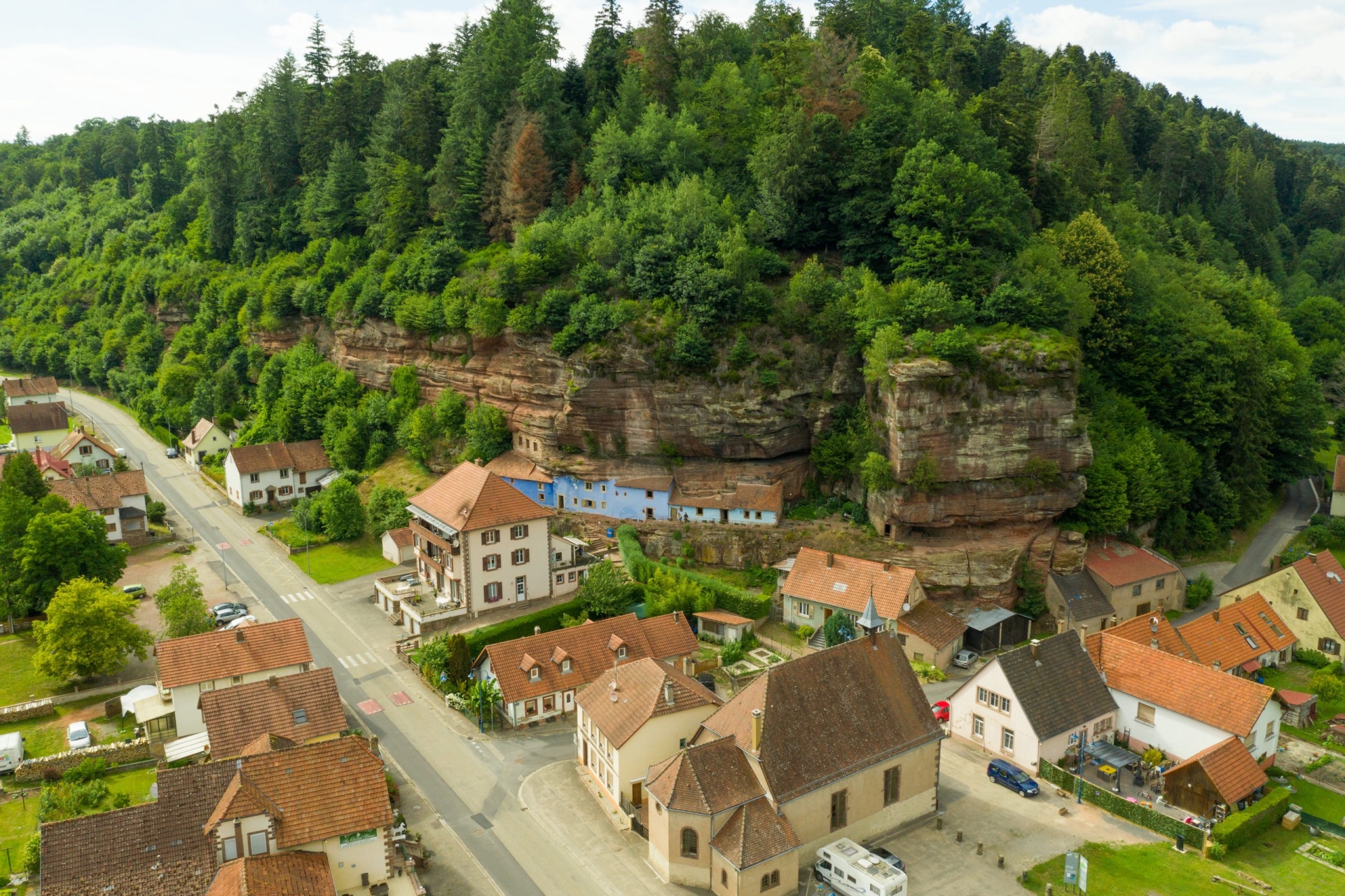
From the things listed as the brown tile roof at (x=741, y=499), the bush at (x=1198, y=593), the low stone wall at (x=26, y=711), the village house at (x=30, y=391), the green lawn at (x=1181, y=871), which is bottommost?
the green lawn at (x=1181, y=871)

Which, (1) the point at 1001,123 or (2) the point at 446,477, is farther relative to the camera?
(1) the point at 1001,123

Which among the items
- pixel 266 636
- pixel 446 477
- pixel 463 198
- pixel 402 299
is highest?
pixel 463 198

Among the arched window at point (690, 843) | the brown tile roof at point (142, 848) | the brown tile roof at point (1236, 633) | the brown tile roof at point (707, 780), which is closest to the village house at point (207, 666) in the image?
the brown tile roof at point (142, 848)

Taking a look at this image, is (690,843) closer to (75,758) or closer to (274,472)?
(75,758)

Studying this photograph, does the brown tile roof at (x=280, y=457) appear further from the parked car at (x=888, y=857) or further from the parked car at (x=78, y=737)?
the parked car at (x=888, y=857)

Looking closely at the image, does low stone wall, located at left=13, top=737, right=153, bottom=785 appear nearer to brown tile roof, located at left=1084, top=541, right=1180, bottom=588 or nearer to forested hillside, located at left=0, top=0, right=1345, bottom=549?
forested hillside, located at left=0, top=0, right=1345, bottom=549

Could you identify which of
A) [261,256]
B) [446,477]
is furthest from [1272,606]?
[261,256]

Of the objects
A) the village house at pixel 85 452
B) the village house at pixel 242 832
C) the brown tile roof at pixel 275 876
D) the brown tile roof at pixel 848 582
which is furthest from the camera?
the village house at pixel 85 452

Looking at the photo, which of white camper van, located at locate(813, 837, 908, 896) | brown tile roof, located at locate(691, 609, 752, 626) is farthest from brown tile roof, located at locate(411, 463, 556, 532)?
white camper van, located at locate(813, 837, 908, 896)

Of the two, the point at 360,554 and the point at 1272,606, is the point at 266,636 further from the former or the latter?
the point at 1272,606
